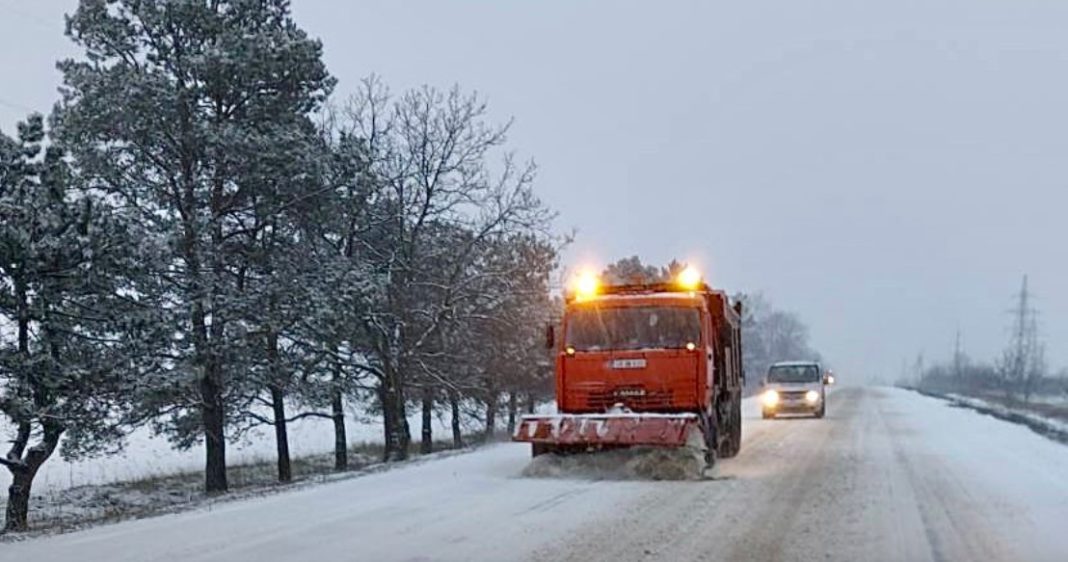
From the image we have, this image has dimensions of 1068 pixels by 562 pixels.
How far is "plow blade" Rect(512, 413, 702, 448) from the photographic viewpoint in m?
16.3

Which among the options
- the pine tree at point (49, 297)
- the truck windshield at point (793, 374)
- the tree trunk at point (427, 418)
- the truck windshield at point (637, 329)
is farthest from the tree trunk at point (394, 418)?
the truck windshield at point (793, 374)

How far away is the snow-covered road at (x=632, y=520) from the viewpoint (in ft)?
32.2

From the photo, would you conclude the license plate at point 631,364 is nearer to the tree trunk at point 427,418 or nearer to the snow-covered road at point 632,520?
the snow-covered road at point 632,520

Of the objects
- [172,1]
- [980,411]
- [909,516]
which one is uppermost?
[172,1]

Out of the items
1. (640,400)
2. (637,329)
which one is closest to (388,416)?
(637,329)

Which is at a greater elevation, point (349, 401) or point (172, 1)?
point (172, 1)

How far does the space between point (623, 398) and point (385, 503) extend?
526 cm

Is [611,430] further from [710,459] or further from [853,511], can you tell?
[853,511]

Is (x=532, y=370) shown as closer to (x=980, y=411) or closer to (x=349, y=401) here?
(x=349, y=401)

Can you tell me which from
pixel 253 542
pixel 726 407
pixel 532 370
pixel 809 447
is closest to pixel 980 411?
pixel 532 370

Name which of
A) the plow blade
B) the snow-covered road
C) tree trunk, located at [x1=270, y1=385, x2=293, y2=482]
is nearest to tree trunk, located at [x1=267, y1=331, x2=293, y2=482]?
tree trunk, located at [x1=270, y1=385, x2=293, y2=482]

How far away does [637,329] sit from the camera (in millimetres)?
18000

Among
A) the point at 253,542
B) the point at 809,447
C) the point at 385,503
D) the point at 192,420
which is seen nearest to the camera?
the point at 253,542

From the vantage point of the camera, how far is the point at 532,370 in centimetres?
3819
